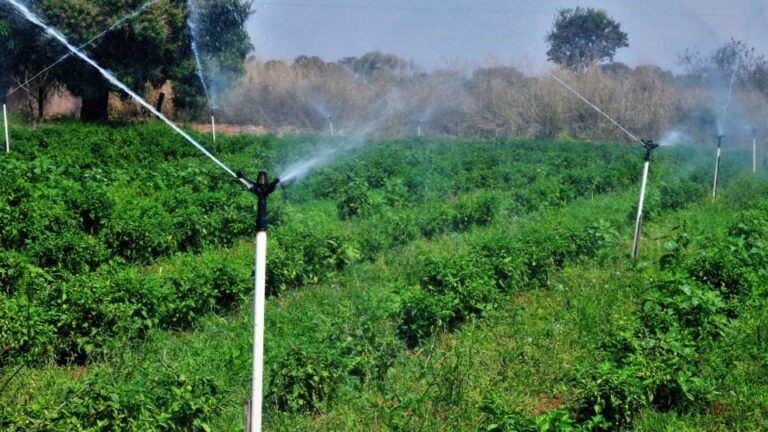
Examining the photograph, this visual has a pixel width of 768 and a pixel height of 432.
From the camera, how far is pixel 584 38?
1884 inches

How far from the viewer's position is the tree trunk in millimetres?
28141

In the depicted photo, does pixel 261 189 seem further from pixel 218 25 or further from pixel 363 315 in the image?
pixel 218 25

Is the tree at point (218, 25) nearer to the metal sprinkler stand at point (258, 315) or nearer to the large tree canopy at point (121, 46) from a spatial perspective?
the large tree canopy at point (121, 46)

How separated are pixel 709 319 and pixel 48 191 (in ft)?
24.8

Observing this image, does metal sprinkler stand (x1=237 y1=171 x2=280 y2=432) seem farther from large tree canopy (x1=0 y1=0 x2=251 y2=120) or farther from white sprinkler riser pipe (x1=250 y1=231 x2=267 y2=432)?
large tree canopy (x1=0 y1=0 x2=251 y2=120)

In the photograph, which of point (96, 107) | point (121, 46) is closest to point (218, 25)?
point (121, 46)

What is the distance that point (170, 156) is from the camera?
19.0 metres

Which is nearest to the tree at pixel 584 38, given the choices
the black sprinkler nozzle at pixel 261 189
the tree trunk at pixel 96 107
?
the tree trunk at pixel 96 107

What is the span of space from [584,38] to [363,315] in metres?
44.6

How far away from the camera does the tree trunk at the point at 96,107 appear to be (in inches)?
1108

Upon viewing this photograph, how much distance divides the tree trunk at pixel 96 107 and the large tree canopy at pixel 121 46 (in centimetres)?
31

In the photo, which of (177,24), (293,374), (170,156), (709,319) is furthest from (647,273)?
(177,24)

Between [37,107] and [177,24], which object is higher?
[177,24]

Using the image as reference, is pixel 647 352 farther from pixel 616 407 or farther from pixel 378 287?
pixel 378 287
